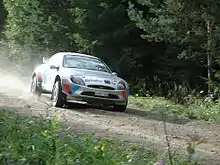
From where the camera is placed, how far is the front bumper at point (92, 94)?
11.8 metres

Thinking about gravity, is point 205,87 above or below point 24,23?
below

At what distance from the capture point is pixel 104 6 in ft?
84.8

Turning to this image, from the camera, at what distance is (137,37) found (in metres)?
25.2

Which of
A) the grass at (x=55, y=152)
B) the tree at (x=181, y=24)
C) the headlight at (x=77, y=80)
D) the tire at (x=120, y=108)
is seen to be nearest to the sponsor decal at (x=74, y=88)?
the headlight at (x=77, y=80)

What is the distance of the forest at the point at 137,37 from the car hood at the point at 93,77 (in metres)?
2.60

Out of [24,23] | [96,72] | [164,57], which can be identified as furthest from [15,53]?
[96,72]

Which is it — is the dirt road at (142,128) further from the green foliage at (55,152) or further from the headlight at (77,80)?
the green foliage at (55,152)

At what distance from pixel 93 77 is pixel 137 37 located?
43.6 feet

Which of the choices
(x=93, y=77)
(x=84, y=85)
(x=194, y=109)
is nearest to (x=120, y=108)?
(x=93, y=77)

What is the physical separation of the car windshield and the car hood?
512mm

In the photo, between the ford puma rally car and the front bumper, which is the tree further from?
the front bumper

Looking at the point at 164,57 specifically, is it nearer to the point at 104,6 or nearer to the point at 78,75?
the point at 104,6

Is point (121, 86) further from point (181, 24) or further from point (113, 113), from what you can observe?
point (181, 24)

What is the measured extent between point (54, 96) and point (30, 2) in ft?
71.4
